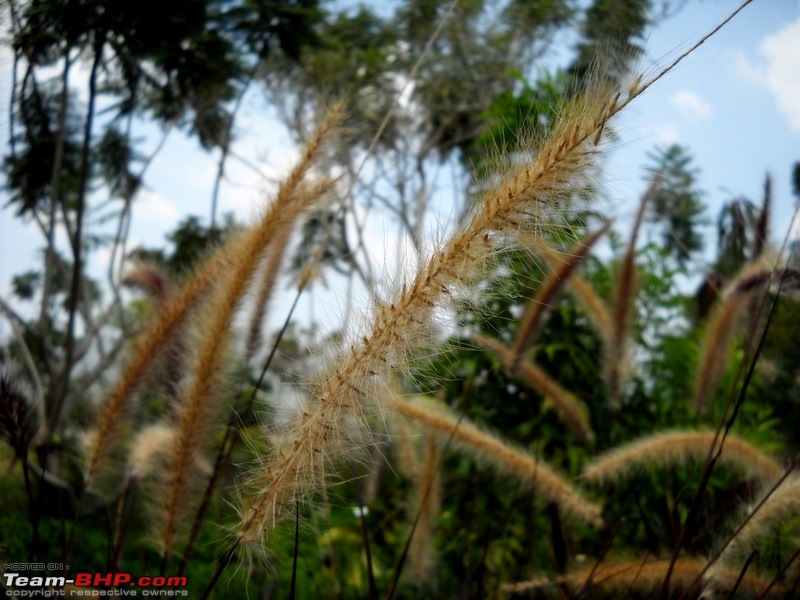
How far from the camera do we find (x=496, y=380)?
2.32 m

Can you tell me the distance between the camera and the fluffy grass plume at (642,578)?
1046 mm

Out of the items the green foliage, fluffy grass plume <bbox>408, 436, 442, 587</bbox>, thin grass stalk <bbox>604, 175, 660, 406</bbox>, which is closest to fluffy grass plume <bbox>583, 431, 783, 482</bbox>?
fluffy grass plume <bbox>408, 436, 442, 587</bbox>

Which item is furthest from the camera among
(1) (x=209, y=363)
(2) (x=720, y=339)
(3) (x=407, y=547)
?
(2) (x=720, y=339)

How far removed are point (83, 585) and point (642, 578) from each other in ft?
3.23

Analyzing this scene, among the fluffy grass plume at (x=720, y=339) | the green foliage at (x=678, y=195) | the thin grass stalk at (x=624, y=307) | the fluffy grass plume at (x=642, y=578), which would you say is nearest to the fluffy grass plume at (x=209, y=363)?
the fluffy grass plume at (x=642, y=578)

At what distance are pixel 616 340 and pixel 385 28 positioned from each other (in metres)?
5.58

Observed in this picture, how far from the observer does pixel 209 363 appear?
987mm

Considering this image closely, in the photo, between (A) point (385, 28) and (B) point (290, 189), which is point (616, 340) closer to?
(B) point (290, 189)

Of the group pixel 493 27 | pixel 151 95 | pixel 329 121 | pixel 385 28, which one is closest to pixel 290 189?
pixel 329 121

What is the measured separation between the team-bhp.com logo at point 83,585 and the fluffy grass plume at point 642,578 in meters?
0.61

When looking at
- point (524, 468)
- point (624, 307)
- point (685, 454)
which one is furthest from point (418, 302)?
point (624, 307)

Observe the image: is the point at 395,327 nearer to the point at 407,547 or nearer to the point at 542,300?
the point at 407,547

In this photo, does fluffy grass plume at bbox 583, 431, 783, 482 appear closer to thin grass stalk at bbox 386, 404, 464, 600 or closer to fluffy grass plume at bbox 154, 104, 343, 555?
thin grass stalk at bbox 386, 404, 464, 600

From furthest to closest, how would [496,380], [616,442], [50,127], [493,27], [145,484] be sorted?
[493,27] < [496,380] < [50,127] < [616,442] < [145,484]
